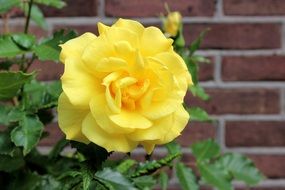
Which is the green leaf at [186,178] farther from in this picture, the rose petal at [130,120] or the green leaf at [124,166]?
the rose petal at [130,120]

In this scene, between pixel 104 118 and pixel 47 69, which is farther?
pixel 47 69

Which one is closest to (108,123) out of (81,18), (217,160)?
(217,160)

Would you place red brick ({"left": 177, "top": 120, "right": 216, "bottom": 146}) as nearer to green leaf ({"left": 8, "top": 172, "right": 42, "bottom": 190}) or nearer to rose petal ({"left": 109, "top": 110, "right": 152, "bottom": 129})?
green leaf ({"left": 8, "top": 172, "right": 42, "bottom": 190})

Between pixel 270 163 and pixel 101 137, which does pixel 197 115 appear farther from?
pixel 270 163

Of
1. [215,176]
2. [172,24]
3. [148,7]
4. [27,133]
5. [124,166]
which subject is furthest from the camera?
[148,7]

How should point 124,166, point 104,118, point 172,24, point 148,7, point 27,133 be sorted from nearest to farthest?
point 104,118, point 27,133, point 124,166, point 172,24, point 148,7

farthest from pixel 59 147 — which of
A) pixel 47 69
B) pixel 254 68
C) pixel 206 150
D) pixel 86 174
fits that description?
pixel 254 68
